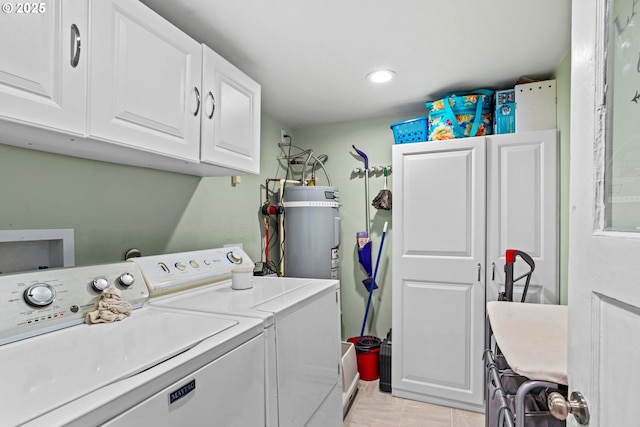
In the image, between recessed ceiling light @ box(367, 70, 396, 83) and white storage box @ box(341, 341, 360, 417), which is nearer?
recessed ceiling light @ box(367, 70, 396, 83)

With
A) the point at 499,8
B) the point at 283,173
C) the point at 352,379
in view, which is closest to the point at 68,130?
the point at 499,8

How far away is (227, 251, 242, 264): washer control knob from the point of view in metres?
1.96

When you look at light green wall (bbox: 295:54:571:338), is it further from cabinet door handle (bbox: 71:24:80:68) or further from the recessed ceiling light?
cabinet door handle (bbox: 71:24:80:68)

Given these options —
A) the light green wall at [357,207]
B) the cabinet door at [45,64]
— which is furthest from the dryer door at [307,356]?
the light green wall at [357,207]

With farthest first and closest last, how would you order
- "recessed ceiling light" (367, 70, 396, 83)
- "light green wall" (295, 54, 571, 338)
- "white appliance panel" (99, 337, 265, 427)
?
1. "light green wall" (295, 54, 571, 338)
2. "recessed ceiling light" (367, 70, 396, 83)
3. "white appliance panel" (99, 337, 265, 427)

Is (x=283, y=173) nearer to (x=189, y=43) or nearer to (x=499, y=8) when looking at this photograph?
(x=189, y=43)

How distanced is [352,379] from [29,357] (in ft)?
7.05

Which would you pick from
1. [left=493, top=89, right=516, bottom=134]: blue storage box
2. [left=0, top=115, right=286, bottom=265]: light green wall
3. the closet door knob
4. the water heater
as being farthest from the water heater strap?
the closet door knob

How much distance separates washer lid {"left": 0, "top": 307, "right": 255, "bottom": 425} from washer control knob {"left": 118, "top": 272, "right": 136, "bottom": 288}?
14cm

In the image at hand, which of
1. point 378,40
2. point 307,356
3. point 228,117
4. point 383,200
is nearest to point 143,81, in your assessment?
point 228,117

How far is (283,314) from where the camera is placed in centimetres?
131

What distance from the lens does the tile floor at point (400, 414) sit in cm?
221

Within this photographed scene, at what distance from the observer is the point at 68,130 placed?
1.00 meters

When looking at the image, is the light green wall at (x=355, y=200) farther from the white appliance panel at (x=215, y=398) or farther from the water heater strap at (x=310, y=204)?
the white appliance panel at (x=215, y=398)
